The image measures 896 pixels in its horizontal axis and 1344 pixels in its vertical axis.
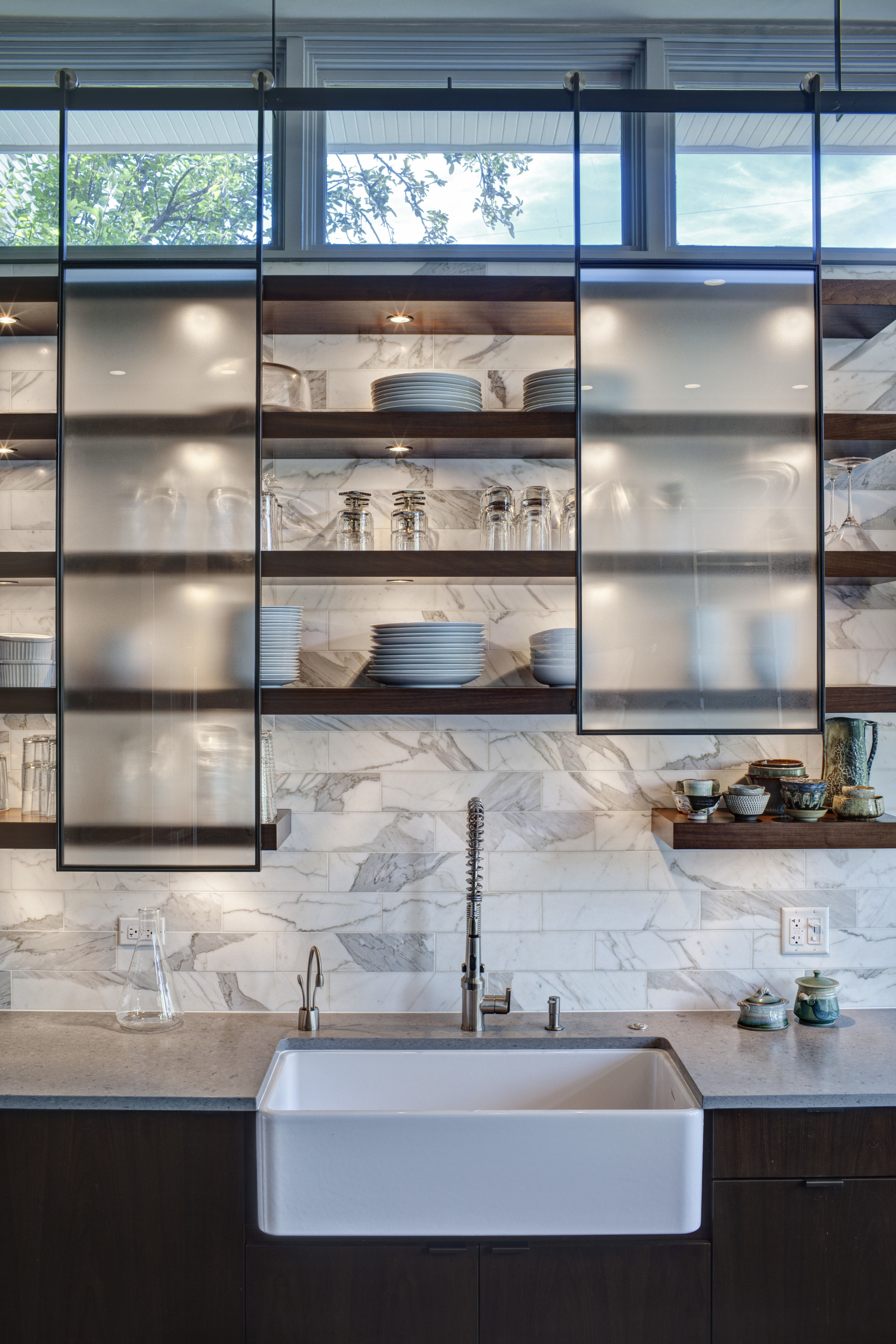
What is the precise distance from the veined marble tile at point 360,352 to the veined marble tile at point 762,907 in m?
1.51

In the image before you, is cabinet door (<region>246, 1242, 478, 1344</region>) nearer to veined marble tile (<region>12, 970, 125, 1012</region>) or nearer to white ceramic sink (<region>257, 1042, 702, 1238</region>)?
white ceramic sink (<region>257, 1042, 702, 1238</region>)

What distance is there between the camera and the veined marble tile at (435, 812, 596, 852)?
2254mm

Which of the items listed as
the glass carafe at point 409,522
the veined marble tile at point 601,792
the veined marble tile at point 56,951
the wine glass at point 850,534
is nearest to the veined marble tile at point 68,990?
the veined marble tile at point 56,951

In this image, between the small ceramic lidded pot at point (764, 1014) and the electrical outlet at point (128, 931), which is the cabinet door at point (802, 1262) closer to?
the small ceramic lidded pot at point (764, 1014)

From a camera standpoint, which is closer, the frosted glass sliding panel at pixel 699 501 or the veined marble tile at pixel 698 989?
the frosted glass sliding panel at pixel 699 501

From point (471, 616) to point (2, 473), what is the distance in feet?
3.99

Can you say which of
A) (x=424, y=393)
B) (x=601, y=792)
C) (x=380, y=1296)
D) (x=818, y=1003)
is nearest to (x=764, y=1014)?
(x=818, y=1003)

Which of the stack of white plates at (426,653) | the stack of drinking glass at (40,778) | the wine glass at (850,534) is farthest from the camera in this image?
the wine glass at (850,534)

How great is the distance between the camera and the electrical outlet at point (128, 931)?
223 centimetres

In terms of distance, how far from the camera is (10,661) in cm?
203

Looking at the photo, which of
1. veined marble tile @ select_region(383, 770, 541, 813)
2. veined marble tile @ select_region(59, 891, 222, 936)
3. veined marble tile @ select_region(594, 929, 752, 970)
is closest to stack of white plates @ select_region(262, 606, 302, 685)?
veined marble tile @ select_region(383, 770, 541, 813)

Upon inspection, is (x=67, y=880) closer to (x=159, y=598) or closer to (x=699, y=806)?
(x=159, y=598)

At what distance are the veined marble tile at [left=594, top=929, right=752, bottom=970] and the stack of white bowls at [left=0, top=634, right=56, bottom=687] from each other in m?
1.43

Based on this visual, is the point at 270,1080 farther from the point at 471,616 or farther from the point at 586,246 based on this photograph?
the point at 586,246
